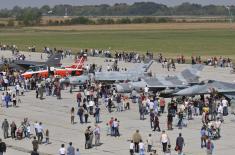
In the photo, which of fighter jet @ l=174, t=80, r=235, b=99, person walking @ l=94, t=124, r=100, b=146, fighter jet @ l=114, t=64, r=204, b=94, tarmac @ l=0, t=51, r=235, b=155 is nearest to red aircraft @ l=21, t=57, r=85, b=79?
tarmac @ l=0, t=51, r=235, b=155

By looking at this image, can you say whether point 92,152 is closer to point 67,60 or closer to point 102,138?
point 102,138

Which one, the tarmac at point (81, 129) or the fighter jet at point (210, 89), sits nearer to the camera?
the tarmac at point (81, 129)

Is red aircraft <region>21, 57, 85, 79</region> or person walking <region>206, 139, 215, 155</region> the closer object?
person walking <region>206, 139, 215, 155</region>

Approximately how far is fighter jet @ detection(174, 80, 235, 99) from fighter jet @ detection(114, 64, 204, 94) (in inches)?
100

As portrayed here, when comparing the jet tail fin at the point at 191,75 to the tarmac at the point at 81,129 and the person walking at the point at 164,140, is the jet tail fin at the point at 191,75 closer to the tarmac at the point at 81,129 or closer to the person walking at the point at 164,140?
the tarmac at the point at 81,129

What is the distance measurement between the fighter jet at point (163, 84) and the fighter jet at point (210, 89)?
255 centimetres

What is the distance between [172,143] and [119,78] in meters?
20.9

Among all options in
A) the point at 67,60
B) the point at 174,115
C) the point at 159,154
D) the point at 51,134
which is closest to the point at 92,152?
the point at 159,154

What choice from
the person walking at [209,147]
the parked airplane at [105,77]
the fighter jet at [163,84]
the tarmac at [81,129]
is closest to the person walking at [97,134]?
the tarmac at [81,129]

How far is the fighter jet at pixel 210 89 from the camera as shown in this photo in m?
41.8

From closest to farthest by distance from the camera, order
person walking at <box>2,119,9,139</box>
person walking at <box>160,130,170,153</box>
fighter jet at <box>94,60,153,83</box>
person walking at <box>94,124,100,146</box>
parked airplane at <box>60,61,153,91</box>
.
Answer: person walking at <box>160,130,170,153</box> < person walking at <box>94,124,100,146</box> < person walking at <box>2,119,9,139</box> < parked airplane at <box>60,61,153,91</box> < fighter jet at <box>94,60,153,83</box>

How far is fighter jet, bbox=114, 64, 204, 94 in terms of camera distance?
45.5 metres

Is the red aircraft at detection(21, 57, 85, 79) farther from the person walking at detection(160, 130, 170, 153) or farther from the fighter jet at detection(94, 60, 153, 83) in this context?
the person walking at detection(160, 130, 170, 153)

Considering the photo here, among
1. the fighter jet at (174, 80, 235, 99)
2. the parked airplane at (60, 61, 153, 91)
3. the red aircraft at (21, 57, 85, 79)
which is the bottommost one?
the red aircraft at (21, 57, 85, 79)
